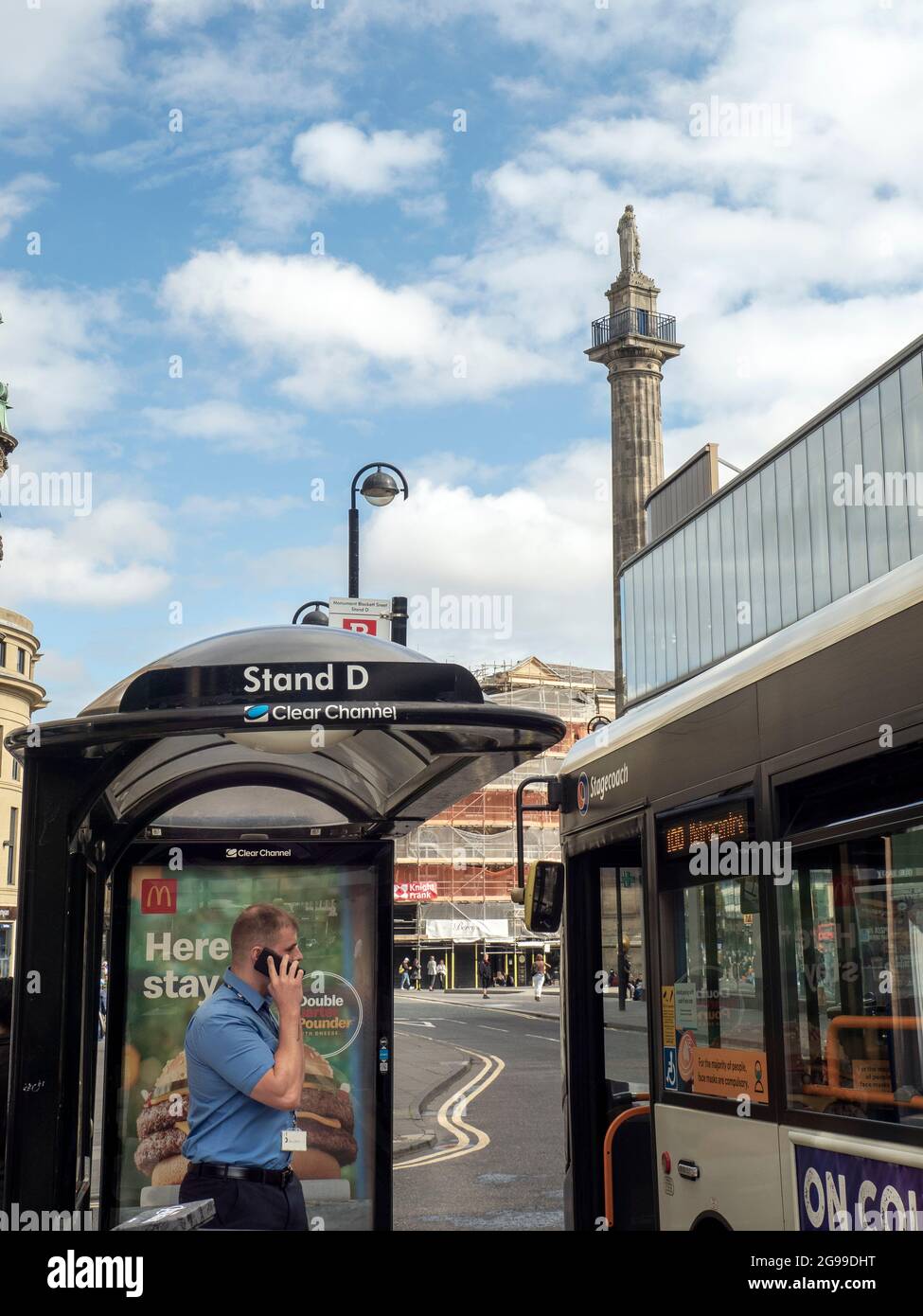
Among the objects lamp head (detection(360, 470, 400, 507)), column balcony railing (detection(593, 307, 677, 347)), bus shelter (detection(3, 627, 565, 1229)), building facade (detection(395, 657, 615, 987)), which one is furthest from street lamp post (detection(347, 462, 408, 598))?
building facade (detection(395, 657, 615, 987))

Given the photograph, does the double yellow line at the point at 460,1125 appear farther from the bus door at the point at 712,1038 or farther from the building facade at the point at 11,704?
the building facade at the point at 11,704

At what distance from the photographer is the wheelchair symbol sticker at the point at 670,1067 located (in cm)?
494

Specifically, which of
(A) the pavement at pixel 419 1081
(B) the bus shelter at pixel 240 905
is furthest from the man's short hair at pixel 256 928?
(A) the pavement at pixel 419 1081

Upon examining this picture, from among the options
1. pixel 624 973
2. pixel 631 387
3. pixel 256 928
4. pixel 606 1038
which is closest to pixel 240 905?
pixel 256 928

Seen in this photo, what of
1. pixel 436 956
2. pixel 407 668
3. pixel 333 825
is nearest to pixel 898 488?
pixel 333 825

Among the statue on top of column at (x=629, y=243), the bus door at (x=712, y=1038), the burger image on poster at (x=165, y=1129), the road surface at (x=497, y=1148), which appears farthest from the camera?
the statue on top of column at (x=629, y=243)

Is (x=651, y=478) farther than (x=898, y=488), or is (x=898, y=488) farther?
(x=651, y=478)

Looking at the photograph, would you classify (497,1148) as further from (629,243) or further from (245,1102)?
(629,243)

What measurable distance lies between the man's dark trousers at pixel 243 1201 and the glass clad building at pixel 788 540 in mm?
20056

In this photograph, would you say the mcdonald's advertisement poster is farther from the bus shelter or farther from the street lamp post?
→ the street lamp post

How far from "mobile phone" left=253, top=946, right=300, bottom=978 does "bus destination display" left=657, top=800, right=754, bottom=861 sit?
194 cm
